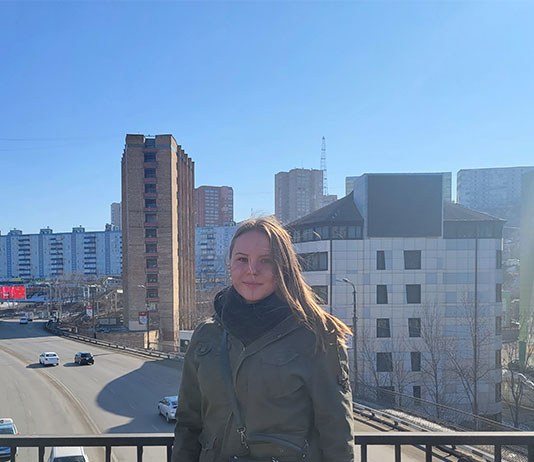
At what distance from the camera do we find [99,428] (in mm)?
13211

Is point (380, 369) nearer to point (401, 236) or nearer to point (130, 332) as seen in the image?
point (401, 236)

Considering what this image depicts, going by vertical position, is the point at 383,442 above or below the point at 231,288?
below

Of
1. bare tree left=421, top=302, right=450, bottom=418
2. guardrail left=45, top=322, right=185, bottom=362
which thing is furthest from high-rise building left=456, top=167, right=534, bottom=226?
guardrail left=45, top=322, right=185, bottom=362

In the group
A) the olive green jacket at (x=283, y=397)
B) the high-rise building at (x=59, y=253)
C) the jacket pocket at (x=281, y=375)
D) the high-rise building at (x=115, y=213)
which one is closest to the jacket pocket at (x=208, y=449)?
the olive green jacket at (x=283, y=397)

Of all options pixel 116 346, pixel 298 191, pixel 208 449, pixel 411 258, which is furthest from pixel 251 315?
pixel 298 191

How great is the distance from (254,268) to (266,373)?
425 mm

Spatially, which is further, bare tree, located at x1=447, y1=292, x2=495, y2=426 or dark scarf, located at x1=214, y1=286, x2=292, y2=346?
bare tree, located at x1=447, y1=292, x2=495, y2=426

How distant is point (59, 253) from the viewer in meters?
115

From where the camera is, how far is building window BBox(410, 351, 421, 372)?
22.5m

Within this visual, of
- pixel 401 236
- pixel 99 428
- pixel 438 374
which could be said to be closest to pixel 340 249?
pixel 401 236

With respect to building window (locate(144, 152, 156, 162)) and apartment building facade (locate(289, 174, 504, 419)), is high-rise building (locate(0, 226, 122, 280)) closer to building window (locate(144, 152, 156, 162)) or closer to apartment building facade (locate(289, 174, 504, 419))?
building window (locate(144, 152, 156, 162))

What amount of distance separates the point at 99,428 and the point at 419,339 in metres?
17.6

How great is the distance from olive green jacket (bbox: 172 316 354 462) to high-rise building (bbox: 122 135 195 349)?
134 feet

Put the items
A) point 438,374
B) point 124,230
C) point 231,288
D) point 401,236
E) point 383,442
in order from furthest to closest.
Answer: point 124,230, point 401,236, point 438,374, point 383,442, point 231,288
